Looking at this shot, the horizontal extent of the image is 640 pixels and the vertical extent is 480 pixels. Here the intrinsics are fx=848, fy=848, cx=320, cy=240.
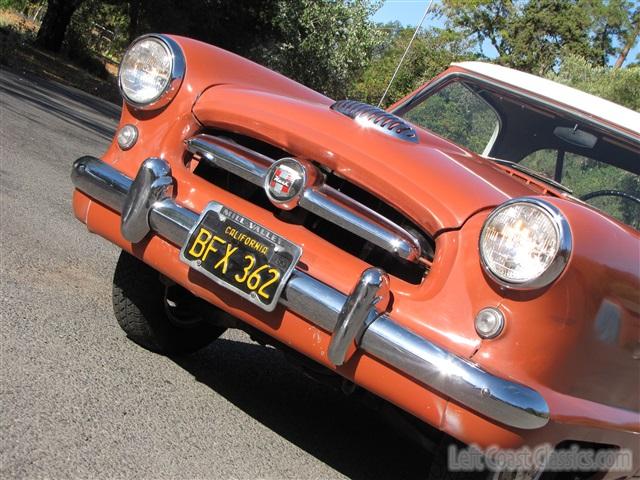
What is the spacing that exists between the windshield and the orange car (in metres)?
0.38

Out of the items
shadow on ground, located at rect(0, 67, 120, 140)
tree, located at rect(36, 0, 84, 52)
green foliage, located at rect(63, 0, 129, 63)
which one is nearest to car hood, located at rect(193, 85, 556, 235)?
shadow on ground, located at rect(0, 67, 120, 140)

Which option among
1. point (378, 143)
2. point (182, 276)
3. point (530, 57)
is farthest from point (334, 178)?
point (530, 57)

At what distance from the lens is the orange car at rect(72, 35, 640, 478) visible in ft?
8.39

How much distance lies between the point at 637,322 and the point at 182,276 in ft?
5.19

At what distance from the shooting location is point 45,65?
66.8ft

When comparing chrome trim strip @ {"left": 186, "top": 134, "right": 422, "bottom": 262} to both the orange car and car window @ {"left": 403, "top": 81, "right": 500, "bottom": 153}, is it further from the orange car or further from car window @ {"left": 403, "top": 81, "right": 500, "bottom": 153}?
car window @ {"left": 403, "top": 81, "right": 500, "bottom": 153}

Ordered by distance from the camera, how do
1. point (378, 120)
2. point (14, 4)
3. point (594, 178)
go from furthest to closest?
point (14, 4), point (594, 178), point (378, 120)

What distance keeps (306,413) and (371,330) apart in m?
1.47

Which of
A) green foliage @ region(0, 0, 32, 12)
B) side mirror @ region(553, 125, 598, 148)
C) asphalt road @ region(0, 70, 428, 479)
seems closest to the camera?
asphalt road @ region(0, 70, 428, 479)

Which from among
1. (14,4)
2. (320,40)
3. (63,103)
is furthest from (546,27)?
(63,103)

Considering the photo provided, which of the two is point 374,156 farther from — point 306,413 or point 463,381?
point 306,413

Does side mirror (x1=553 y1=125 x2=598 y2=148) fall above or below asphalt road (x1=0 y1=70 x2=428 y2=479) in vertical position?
above

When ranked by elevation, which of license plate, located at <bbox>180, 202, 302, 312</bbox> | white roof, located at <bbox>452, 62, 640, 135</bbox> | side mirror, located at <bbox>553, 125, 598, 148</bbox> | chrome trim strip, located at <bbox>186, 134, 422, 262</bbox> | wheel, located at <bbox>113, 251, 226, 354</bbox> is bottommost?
wheel, located at <bbox>113, 251, 226, 354</bbox>

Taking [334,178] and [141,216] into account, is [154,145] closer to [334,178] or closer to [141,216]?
[141,216]
